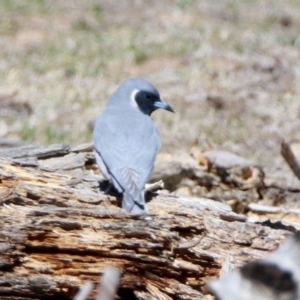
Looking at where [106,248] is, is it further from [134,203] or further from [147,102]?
[147,102]

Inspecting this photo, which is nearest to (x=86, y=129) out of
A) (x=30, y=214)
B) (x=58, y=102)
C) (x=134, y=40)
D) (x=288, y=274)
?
(x=58, y=102)

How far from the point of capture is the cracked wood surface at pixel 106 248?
179 inches

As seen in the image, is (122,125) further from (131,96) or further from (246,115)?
(246,115)

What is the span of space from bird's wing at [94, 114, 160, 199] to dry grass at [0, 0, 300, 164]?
2334 mm

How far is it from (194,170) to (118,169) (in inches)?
53.5

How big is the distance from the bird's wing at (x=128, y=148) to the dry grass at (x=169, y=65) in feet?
7.66

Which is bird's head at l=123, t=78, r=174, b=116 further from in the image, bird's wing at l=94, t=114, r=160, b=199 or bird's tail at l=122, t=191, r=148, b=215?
bird's tail at l=122, t=191, r=148, b=215

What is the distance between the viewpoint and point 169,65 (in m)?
10.6

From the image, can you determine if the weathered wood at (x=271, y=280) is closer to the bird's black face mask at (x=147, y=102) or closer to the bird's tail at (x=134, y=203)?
the bird's tail at (x=134, y=203)

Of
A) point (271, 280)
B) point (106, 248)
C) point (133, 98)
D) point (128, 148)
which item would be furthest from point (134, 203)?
point (271, 280)

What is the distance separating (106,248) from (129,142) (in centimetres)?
122

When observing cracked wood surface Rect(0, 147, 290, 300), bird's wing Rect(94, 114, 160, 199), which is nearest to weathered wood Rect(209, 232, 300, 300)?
cracked wood surface Rect(0, 147, 290, 300)

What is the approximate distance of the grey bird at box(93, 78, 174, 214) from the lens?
5.32 metres

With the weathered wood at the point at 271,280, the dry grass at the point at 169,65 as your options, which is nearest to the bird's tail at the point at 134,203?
the weathered wood at the point at 271,280
